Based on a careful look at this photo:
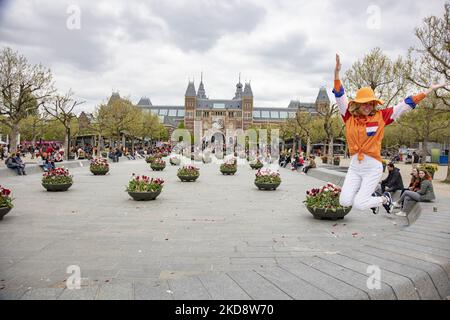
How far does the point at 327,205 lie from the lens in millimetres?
8359

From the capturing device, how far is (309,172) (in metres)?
22.4

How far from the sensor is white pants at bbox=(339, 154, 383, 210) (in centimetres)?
420

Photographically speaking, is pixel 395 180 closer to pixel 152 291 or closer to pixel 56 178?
pixel 152 291

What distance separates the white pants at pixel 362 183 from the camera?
4.20 m

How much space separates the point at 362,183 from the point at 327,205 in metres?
4.20

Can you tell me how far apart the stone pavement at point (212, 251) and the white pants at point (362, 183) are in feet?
2.26

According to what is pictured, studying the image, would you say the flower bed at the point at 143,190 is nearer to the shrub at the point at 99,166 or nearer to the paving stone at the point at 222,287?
the paving stone at the point at 222,287

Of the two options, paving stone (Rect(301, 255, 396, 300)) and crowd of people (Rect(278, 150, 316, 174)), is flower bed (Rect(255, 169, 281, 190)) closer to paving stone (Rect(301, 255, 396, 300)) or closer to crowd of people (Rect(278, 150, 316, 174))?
crowd of people (Rect(278, 150, 316, 174))

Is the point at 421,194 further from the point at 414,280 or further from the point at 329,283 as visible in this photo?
the point at 329,283

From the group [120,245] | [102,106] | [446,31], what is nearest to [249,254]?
[120,245]

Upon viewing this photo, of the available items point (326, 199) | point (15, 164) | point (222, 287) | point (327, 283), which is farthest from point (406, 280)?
point (15, 164)

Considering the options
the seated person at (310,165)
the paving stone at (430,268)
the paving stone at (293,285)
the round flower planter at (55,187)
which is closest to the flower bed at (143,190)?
the round flower planter at (55,187)

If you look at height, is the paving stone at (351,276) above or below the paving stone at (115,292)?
above
